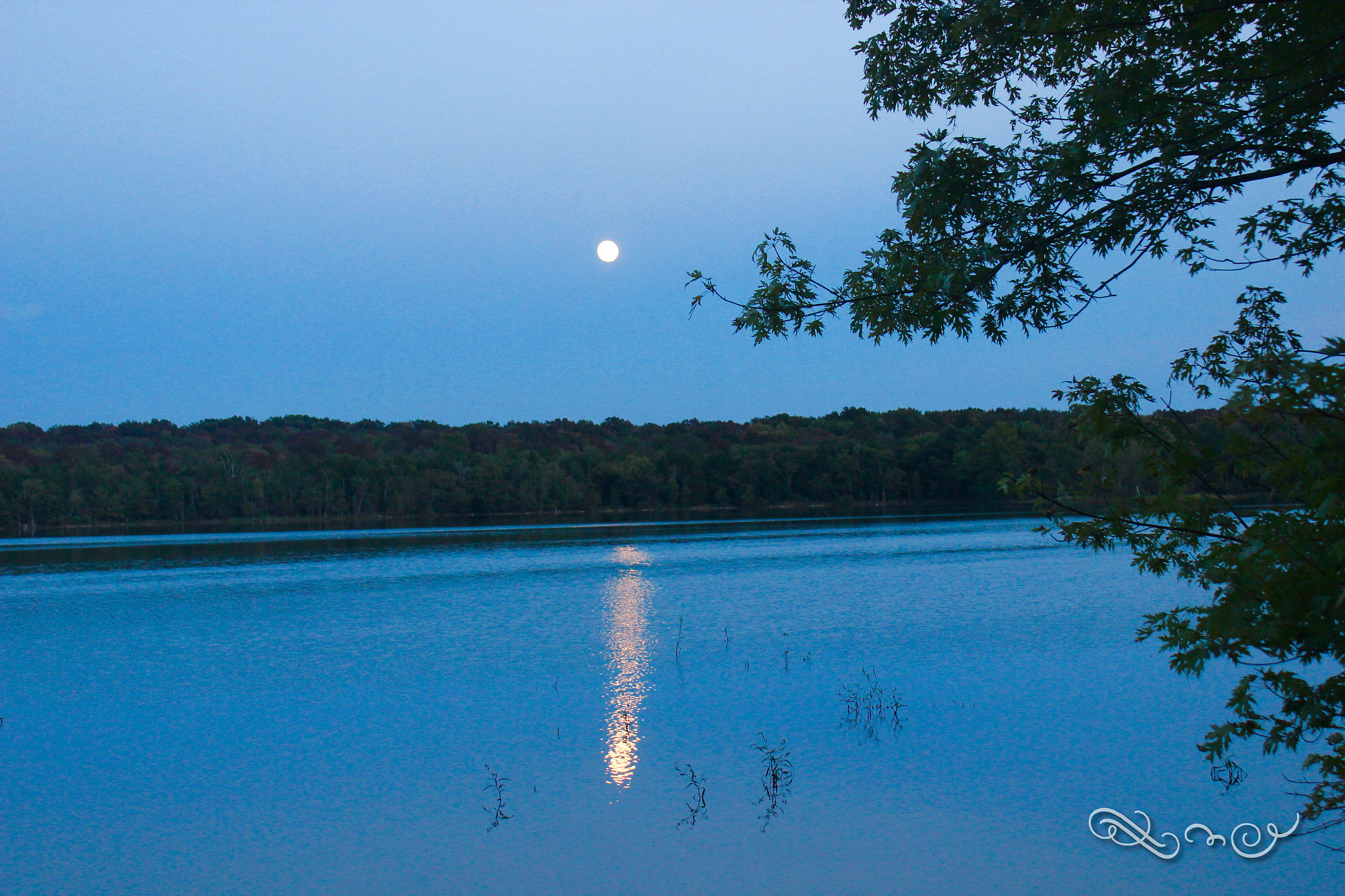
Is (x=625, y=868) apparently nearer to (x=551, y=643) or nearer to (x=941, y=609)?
(x=551, y=643)

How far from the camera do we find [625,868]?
8664mm

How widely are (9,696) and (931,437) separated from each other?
387 feet

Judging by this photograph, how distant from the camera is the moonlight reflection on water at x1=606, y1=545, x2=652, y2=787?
11938mm

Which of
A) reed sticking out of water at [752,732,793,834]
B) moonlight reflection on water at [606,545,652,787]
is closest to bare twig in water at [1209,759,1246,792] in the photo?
reed sticking out of water at [752,732,793,834]

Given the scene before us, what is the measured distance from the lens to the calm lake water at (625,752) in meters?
8.62

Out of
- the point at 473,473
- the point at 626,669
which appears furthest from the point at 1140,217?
the point at 473,473

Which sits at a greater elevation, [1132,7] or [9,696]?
[1132,7]

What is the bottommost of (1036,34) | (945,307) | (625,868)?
(625,868)

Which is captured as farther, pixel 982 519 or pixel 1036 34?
pixel 982 519

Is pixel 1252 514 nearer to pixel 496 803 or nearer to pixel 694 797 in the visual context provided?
pixel 694 797

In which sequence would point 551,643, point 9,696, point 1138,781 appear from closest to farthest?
point 1138,781
point 9,696
point 551,643

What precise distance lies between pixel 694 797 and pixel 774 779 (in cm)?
100

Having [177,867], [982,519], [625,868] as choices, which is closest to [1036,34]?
[625,868]

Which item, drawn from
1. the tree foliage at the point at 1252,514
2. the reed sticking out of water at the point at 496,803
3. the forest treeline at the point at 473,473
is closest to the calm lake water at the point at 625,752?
the reed sticking out of water at the point at 496,803
